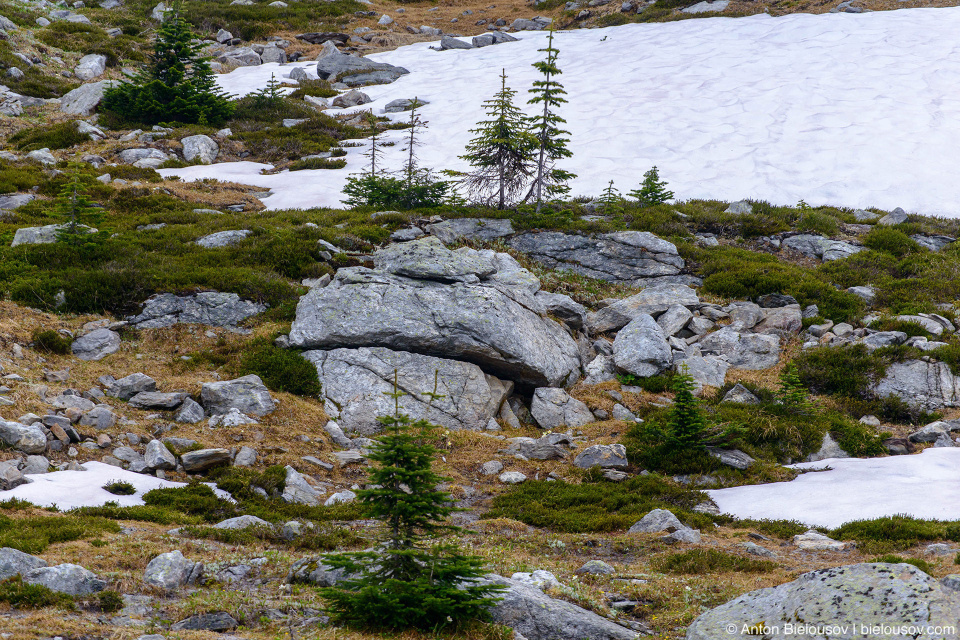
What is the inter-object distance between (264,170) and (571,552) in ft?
74.7

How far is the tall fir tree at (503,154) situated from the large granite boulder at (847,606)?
1634cm

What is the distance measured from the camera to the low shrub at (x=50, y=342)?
40.1ft

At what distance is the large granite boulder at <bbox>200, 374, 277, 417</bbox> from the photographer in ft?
38.1

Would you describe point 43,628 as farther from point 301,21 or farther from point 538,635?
point 301,21

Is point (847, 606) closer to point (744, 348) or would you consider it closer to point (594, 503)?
point (594, 503)

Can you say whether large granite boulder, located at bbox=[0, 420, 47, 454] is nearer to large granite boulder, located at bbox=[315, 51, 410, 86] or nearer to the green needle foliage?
the green needle foliage

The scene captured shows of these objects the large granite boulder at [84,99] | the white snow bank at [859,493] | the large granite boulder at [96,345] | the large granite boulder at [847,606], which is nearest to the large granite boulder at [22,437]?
the large granite boulder at [96,345]

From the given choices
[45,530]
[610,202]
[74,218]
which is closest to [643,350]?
[610,202]

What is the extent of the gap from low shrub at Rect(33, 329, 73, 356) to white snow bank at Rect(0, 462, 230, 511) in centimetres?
420

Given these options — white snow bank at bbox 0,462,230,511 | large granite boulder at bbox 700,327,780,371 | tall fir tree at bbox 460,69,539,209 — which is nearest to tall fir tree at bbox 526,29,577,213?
tall fir tree at bbox 460,69,539,209

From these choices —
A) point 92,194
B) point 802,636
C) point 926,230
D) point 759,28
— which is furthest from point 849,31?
point 802,636

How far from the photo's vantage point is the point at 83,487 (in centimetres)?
861

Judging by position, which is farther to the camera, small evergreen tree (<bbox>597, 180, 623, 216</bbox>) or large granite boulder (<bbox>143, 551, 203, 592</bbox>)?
small evergreen tree (<bbox>597, 180, 623, 216</bbox>)

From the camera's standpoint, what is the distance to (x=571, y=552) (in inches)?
331
